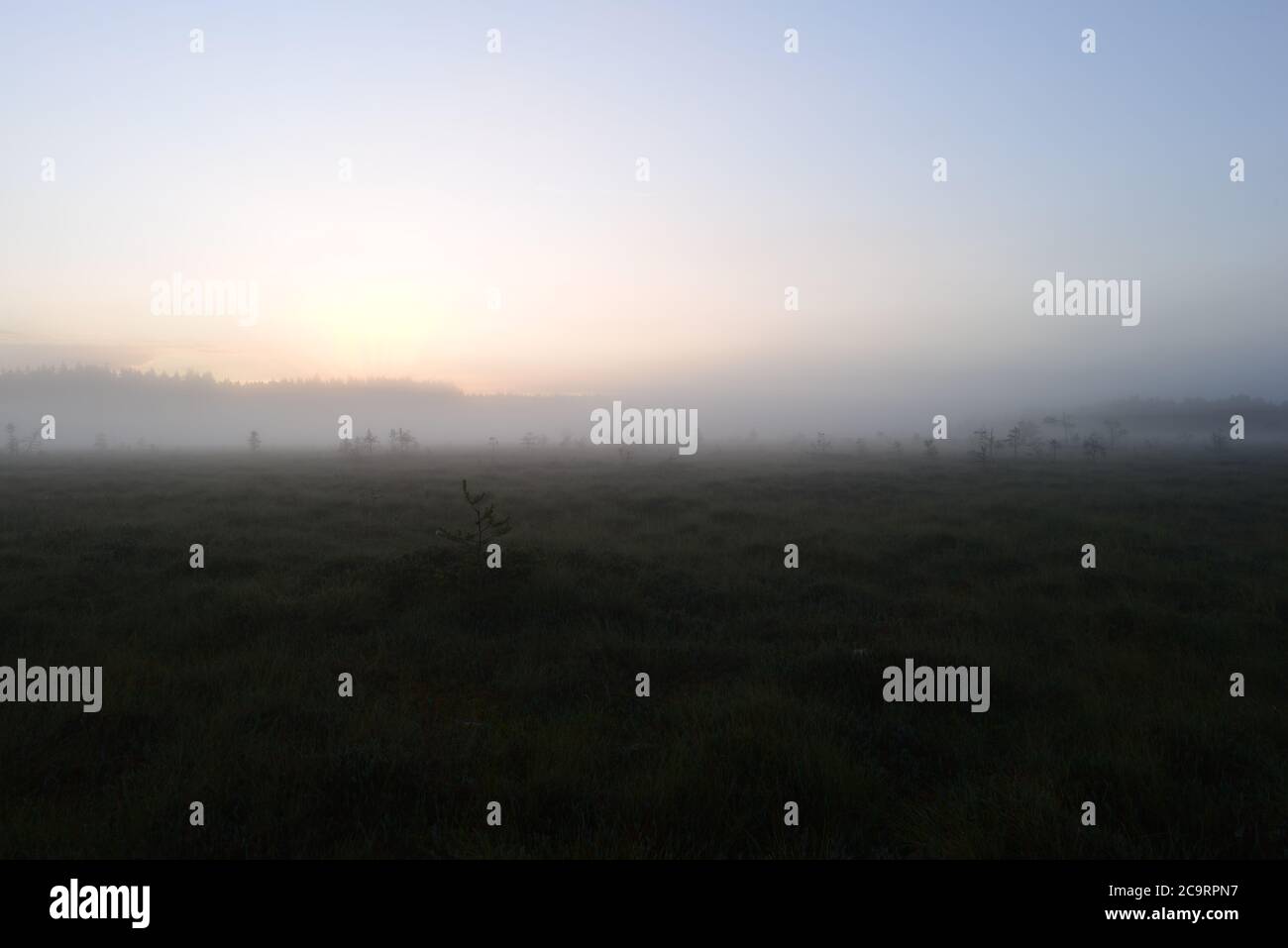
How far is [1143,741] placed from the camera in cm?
496

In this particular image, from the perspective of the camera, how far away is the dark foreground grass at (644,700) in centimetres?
410

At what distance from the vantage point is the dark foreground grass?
4102 mm
